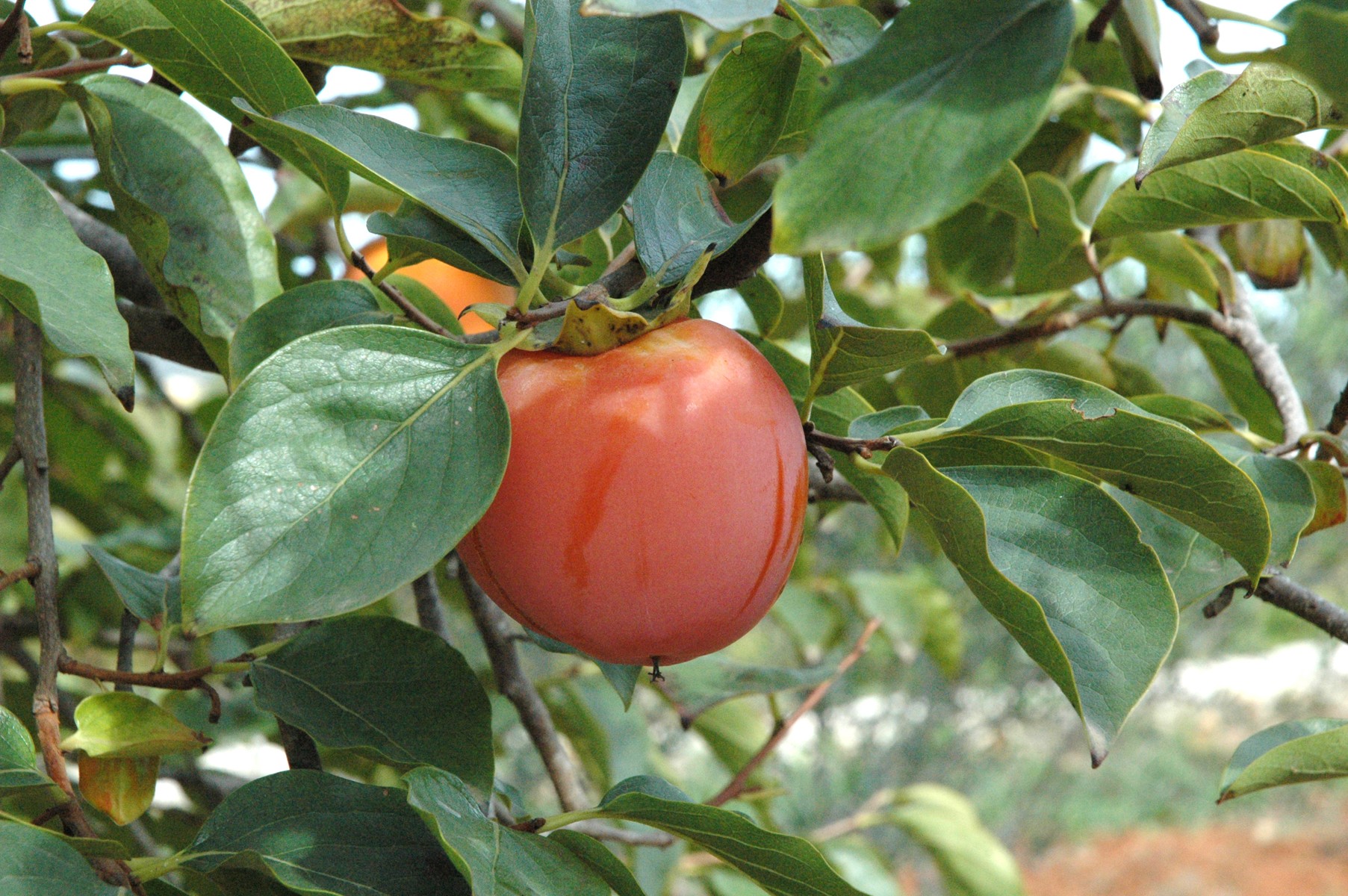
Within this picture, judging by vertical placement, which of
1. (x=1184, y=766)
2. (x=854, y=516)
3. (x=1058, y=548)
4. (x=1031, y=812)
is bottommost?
(x=1184, y=766)

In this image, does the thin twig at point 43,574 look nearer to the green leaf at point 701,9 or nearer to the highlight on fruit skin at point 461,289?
the highlight on fruit skin at point 461,289

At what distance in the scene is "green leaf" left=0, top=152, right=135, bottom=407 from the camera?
1.61ft

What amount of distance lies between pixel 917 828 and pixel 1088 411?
142 cm

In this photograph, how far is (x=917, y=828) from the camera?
1.79m

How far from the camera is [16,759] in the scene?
0.51 m

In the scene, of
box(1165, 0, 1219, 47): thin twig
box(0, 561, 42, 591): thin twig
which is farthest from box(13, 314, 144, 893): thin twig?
box(1165, 0, 1219, 47): thin twig

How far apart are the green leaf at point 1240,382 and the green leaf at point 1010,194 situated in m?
0.32

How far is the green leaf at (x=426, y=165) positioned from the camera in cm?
49

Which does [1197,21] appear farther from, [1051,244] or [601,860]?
[601,860]

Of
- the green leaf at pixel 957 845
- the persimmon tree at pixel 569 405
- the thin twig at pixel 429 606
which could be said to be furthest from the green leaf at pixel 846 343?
the green leaf at pixel 957 845

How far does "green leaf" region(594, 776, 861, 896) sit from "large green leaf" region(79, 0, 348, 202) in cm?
35

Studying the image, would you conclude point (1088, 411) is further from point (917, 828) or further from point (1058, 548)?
point (917, 828)

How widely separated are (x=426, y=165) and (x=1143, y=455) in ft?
1.23

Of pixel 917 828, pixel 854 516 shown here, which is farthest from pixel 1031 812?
pixel 917 828
